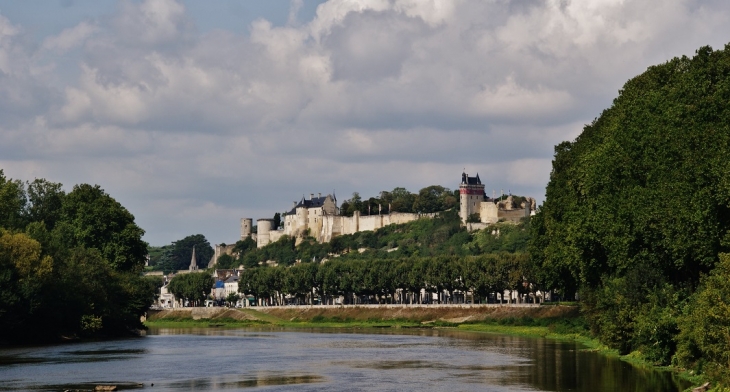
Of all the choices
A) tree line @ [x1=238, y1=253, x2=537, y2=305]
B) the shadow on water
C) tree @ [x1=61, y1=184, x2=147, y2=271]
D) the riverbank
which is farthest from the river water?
tree line @ [x1=238, y1=253, x2=537, y2=305]

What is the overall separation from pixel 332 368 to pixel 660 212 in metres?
16.2

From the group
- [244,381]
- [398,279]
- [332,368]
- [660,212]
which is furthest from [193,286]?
[660,212]

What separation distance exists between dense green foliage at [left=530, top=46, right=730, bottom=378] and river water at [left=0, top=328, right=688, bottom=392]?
7.11ft

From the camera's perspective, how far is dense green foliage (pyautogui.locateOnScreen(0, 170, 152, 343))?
74.9m

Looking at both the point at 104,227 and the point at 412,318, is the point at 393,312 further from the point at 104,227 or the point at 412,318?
the point at 104,227

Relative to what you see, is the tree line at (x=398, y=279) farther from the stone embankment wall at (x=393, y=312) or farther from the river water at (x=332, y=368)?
the river water at (x=332, y=368)

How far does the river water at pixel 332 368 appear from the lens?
140 ft

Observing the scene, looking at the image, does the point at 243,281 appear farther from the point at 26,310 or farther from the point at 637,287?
the point at 637,287

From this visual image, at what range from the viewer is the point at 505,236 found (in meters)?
176

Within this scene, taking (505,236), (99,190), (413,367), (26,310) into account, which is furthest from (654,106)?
(505,236)

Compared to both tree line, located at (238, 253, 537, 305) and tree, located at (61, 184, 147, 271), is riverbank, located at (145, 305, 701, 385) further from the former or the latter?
tree, located at (61, 184, 147, 271)

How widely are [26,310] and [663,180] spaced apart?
4335cm

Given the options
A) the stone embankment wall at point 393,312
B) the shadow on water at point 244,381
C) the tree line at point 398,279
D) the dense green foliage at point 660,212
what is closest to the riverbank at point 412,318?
the stone embankment wall at point 393,312

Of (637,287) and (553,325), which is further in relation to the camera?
(553,325)
